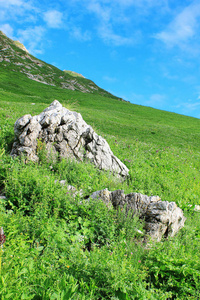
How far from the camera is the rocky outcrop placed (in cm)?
610

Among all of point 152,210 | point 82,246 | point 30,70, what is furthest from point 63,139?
point 30,70

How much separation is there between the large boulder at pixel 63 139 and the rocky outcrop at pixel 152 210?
117 inches

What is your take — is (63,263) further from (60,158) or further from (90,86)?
(90,86)

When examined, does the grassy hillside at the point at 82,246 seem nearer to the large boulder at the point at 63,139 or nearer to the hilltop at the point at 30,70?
the large boulder at the point at 63,139

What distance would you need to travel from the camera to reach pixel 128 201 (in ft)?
22.0

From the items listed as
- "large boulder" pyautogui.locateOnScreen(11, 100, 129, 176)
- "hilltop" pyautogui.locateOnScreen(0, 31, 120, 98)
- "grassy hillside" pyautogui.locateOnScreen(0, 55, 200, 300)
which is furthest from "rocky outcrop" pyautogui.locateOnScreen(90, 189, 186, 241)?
"hilltop" pyautogui.locateOnScreen(0, 31, 120, 98)

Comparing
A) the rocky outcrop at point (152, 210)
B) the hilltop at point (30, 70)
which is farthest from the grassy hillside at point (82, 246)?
the hilltop at point (30, 70)

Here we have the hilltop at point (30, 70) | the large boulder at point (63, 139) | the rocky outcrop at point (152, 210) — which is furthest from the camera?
the hilltop at point (30, 70)

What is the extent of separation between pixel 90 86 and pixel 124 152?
3365 inches

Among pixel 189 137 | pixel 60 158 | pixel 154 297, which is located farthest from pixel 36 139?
pixel 189 137

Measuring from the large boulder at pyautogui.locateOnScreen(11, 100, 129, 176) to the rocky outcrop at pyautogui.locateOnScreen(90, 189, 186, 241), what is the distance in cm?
296

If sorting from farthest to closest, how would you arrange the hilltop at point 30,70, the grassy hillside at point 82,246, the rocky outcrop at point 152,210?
the hilltop at point 30,70
the rocky outcrop at point 152,210
the grassy hillside at point 82,246

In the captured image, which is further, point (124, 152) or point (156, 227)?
point (124, 152)

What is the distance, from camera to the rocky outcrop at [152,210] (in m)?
6.10
